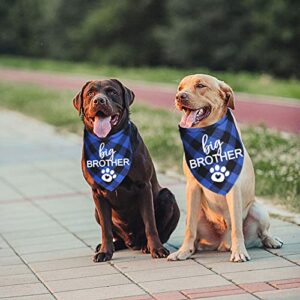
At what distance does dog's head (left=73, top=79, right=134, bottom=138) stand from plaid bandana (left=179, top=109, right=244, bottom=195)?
48 cm

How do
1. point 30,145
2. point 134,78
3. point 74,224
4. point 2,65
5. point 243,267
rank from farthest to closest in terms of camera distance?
1. point 2,65
2. point 134,78
3. point 30,145
4. point 74,224
5. point 243,267

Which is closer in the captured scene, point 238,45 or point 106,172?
point 106,172

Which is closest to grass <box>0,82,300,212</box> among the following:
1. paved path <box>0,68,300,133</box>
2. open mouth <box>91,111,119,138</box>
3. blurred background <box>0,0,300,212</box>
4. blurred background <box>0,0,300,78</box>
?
blurred background <box>0,0,300,212</box>

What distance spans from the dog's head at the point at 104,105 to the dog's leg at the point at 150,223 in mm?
537

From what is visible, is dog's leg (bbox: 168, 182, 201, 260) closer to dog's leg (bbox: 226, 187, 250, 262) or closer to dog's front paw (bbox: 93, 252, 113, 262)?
dog's leg (bbox: 226, 187, 250, 262)

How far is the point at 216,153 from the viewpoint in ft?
24.5

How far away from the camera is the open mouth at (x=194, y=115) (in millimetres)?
7156

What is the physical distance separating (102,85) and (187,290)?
1791 mm

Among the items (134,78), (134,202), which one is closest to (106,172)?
(134,202)

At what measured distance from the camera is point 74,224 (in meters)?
9.57

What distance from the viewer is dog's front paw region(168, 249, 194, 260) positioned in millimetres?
7434

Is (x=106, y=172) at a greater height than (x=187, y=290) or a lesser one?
greater

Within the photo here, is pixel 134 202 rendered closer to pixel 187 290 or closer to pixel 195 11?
pixel 187 290

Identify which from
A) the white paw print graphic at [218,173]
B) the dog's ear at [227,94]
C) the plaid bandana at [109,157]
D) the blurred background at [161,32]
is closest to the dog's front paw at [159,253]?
the plaid bandana at [109,157]
